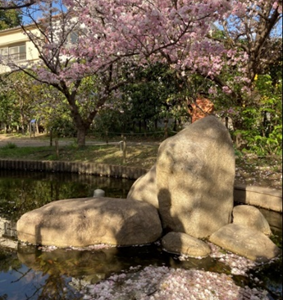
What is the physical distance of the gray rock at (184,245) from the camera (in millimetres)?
5176

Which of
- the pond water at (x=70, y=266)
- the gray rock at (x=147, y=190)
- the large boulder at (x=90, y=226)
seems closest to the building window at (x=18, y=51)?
the pond water at (x=70, y=266)

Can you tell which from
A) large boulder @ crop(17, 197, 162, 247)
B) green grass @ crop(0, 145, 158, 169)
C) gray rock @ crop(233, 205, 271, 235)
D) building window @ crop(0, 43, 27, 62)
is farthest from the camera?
building window @ crop(0, 43, 27, 62)

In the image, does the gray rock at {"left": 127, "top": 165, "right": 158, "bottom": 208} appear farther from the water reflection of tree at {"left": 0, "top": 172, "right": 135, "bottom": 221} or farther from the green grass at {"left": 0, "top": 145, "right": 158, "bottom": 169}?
the green grass at {"left": 0, "top": 145, "right": 158, "bottom": 169}

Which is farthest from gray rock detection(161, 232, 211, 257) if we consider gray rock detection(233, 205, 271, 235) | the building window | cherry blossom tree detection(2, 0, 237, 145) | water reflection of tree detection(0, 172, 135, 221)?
the building window

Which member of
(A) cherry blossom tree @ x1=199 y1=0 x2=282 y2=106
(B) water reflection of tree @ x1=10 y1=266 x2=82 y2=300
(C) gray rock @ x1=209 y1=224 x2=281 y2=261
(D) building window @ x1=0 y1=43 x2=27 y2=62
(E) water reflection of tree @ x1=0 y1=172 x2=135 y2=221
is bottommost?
(B) water reflection of tree @ x1=10 y1=266 x2=82 y2=300

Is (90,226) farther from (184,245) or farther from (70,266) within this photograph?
(184,245)

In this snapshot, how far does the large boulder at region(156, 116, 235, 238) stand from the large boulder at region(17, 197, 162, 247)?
1.92 ft

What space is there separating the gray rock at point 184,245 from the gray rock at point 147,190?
1127 mm

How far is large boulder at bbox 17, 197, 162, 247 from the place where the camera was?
18.2 feet

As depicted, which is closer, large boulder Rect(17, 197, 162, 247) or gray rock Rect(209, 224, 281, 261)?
gray rock Rect(209, 224, 281, 261)

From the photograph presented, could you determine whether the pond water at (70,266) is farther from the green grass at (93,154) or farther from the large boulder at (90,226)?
the green grass at (93,154)

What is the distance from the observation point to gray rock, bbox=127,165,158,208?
6691mm

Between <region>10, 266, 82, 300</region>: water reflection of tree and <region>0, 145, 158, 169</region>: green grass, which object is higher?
<region>0, 145, 158, 169</region>: green grass

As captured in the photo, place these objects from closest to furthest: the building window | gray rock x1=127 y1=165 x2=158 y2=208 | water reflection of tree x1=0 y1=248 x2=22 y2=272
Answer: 1. water reflection of tree x1=0 y1=248 x2=22 y2=272
2. gray rock x1=127 y1=165 x2=158 y2=208
3. the building window
